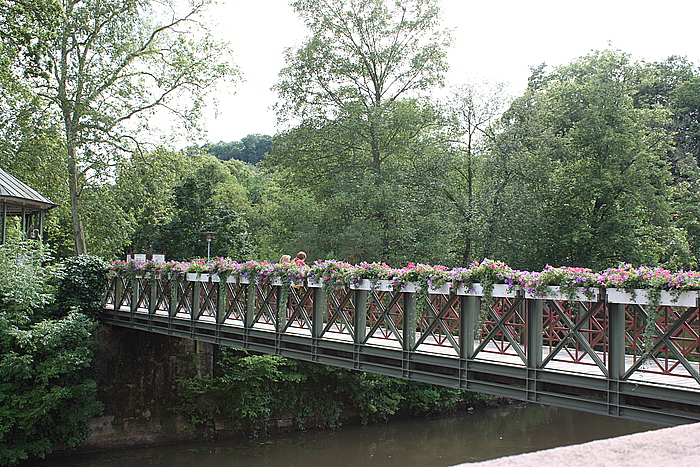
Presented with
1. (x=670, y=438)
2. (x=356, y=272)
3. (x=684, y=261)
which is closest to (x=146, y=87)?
(x=356, y=272)

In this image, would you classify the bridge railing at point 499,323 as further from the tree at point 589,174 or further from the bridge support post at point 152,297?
the tree at point 589,174

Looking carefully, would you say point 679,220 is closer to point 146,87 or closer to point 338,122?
point 338,122

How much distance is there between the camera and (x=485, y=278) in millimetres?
8656

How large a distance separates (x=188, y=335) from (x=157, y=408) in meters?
4.45

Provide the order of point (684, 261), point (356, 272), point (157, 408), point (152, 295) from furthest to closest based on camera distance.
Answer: point (684, 261)
point (157, 408)
point (152, 295)
point (356, 272)

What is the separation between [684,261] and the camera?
22.3 meters

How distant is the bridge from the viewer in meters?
7.25

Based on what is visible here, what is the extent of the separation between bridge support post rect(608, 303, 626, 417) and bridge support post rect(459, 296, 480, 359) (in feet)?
6.50

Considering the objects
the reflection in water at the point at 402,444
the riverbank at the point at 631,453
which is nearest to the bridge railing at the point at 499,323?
the reflection in water at the point at 402,444

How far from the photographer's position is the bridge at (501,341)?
7254mm

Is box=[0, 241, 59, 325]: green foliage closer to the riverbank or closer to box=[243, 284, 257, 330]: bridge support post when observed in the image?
box=[243, 284, 257, 330]: bridge support post

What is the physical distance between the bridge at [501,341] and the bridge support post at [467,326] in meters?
0.01

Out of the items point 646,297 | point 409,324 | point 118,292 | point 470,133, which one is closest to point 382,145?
point 470,133

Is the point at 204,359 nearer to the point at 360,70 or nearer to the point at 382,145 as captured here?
the point at 382,145
